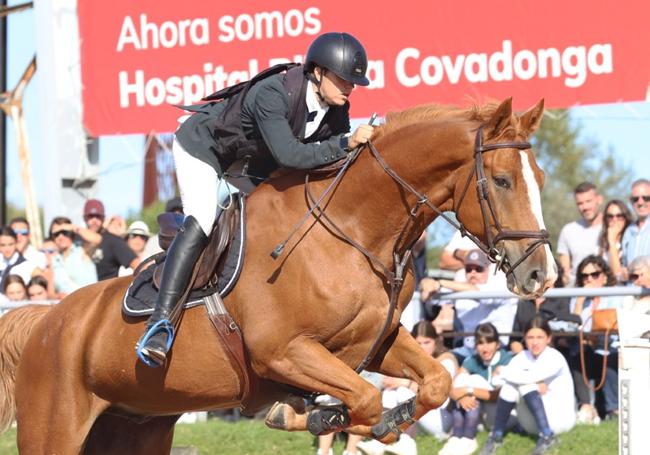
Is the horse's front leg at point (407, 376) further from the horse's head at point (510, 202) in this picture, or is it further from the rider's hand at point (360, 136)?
the rider's hand at point (360, 136)

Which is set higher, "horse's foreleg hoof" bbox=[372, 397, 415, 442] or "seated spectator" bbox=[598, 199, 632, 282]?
"seated spectator" bbox=[598, 199, 632, 282]

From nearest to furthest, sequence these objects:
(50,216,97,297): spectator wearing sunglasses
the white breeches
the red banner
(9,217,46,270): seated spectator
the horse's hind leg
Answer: the white breeches → the horse's hind leg → the red banner → (50,216,97,297): spectator wearing sunglasses → (9,217,46,270): seated spectator

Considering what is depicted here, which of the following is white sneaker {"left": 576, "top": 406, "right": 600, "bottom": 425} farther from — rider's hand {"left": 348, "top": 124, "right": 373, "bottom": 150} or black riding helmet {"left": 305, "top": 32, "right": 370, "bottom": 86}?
black riding helmet {"left": 305, "top": 32, "right": 370, "bottom": 86}

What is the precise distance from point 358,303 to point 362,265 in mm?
197

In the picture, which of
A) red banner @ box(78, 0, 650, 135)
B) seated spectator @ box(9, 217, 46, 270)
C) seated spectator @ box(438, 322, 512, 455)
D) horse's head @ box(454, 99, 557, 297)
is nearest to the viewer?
horse's head @ box(454, 99, 557, 297)

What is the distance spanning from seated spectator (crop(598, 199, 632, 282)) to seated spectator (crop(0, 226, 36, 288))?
5699mm

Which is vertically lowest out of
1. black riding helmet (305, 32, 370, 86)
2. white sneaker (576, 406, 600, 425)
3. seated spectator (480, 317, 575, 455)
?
white sneaker (576, 406, 600, 425)

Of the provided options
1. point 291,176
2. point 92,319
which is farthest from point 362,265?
point 92,319

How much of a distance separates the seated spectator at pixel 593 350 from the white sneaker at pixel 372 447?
163 cm

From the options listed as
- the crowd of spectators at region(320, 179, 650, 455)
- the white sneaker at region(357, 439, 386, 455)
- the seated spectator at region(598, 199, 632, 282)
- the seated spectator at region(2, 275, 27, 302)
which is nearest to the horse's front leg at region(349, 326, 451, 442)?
the crowd of spectators at region(320, 179, 650, 455)

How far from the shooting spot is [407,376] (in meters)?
5.86

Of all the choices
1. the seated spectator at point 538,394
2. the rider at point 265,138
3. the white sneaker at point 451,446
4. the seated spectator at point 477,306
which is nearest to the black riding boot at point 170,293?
the rider at point 265,138

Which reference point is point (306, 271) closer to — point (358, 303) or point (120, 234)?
point (358, 303)

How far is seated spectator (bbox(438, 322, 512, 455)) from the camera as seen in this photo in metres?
8.52
